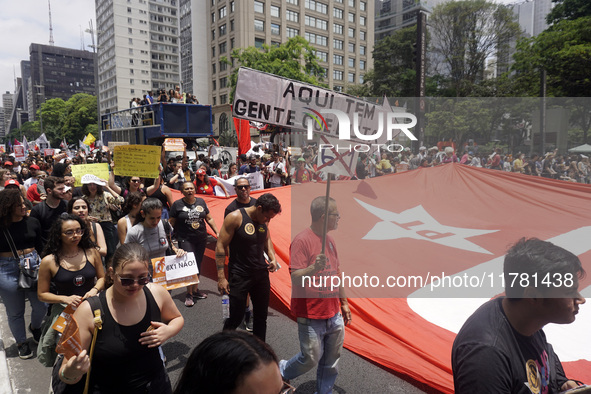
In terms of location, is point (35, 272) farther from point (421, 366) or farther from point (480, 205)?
point (480, 205)

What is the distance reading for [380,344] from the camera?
432cm

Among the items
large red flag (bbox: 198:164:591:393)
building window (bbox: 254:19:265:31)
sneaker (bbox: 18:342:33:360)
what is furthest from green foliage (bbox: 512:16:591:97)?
building window (bbox: 254:19:265:31)

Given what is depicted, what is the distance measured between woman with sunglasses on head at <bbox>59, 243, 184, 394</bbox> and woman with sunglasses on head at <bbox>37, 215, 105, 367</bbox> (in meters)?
1.03

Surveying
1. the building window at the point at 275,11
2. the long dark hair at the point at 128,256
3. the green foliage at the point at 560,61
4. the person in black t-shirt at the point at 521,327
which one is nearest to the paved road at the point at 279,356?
the long dark hair at the point at 128,256

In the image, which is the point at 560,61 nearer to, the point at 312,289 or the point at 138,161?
the point at 138,161

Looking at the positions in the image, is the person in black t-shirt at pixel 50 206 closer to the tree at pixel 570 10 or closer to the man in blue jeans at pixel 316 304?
the man in blue jeans at pixel 316 304

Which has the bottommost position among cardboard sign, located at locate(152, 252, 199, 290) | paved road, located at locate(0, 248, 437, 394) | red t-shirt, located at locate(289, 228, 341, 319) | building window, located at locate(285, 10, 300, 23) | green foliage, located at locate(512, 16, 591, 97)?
paved road, located at locate(0, 248, 437, 394)

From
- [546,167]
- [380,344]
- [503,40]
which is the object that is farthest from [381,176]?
[503,40]

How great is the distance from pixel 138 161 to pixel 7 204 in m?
2.34

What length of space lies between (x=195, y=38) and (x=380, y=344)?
215ft

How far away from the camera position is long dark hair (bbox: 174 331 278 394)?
46.9 inches

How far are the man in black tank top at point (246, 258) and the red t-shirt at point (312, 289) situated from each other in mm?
765

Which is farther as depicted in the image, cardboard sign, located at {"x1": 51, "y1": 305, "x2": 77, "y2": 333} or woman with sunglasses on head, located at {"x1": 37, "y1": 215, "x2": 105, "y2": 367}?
woman with sunglasses on head, located at {"x1": 37, "y1": 215, "x2": 105, "y2": 367}

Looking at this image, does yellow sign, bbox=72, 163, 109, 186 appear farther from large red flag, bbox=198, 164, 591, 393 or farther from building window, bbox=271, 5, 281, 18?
building window, bbox=271, 5, 281, 18
